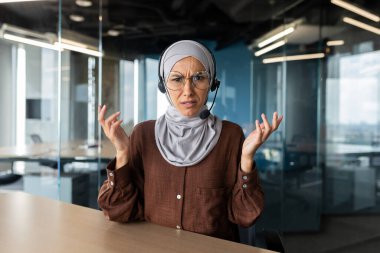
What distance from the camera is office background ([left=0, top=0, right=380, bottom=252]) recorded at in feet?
10.8

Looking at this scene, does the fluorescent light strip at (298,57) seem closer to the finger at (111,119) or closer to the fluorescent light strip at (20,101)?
the finger at (111,119)

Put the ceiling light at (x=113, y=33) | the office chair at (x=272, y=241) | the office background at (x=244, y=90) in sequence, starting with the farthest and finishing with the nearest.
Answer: the ceiling light at (x=113, y=33) < the office background at (x=244, y=90) < the office chair at (x=272, y=241)

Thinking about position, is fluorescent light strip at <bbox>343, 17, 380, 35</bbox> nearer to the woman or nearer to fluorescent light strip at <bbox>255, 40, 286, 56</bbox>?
fluorescent light strip at <bbox>255, 40, 286, 56</bbox>

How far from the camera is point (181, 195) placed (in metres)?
1.11

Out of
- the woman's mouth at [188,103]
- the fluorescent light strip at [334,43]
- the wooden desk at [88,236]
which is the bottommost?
the wooden desk at [88,236]

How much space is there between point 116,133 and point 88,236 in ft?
1.13

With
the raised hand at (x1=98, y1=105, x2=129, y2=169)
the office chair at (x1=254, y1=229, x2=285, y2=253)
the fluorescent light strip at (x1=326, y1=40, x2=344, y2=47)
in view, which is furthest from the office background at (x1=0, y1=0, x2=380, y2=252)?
the raised hand at (x1=98, y1=105, x2=129, y2=169)

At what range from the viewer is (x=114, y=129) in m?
1.05

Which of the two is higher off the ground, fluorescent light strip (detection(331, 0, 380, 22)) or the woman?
fluorescent light strip (detection(331, 0, 380, 22))

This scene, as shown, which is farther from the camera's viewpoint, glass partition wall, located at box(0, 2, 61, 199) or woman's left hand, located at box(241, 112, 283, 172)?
glass partition wall, located at box(0, 2, 61, 199)

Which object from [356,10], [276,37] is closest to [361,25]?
[356,10]

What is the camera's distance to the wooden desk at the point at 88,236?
931 millimetres

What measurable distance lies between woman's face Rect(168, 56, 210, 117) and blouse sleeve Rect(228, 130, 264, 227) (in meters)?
0.28

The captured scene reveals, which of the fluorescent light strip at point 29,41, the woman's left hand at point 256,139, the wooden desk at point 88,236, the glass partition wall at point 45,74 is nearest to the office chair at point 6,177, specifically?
the glass partition wall at point 45,74
